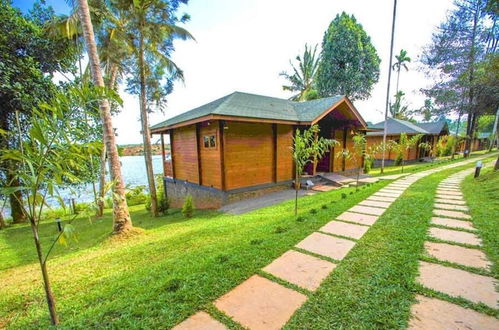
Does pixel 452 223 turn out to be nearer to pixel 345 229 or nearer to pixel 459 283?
pixel 345 229

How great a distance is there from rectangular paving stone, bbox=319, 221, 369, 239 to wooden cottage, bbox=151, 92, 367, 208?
4690mm

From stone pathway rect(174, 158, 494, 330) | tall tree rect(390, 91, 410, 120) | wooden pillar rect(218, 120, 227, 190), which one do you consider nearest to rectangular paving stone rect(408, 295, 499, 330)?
stone pathway rect(174, 158, 494, 330)

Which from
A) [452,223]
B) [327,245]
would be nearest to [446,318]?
[327,245]

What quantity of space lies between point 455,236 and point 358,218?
141cm

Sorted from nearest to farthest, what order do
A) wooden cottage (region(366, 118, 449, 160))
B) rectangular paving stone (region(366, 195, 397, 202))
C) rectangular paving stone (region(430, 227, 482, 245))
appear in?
rectangular paving stone (region(430, 227, 482, 245)), rectangular paving stone (region(366, 195, 397, 202)), wooden cottage (region(366, 118, 449, 160))

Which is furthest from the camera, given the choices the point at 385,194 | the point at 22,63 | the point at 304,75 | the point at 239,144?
the point at 304,75

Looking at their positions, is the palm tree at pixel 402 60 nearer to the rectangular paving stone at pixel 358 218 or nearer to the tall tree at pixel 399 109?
the tall tree at pixel 399 109

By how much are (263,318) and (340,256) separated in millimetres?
1484

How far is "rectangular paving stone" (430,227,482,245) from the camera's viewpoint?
3.01 meters

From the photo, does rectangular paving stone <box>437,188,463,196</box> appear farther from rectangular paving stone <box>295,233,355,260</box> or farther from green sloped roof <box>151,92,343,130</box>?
rectangular paving stone <box>295,233,355,260</box>

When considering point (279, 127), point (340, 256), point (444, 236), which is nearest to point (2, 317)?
point (340, 256)

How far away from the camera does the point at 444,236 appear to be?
319 centimetres

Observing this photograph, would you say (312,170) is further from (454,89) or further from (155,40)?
(454,89)

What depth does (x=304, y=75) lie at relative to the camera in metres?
23.0
